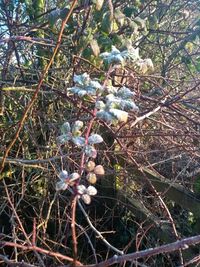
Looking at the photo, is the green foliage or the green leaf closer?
the green leaf

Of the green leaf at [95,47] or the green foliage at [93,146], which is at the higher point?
the green leaf at [95,47]

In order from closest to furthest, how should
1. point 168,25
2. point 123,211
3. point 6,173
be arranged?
point 6,173, point 123,211, point 168,25

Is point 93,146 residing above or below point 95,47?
below

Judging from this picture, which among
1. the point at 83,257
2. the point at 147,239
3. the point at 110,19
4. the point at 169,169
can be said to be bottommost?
the point at 83,257

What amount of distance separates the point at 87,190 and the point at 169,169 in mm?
2043

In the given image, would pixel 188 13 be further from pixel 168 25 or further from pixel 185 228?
pixel 185 228

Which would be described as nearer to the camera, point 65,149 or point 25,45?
point 65,149

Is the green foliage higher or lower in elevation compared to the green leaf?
lower

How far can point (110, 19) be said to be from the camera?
2.10 m

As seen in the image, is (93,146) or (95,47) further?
(93,146)

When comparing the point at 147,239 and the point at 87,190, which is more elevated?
the point at 87,190

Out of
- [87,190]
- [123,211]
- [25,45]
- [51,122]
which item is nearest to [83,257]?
[123,211]

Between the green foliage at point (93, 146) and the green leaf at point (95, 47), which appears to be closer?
the green leaf at point (95, 47)

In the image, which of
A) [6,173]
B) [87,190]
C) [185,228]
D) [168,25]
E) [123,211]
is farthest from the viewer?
[168,25]
